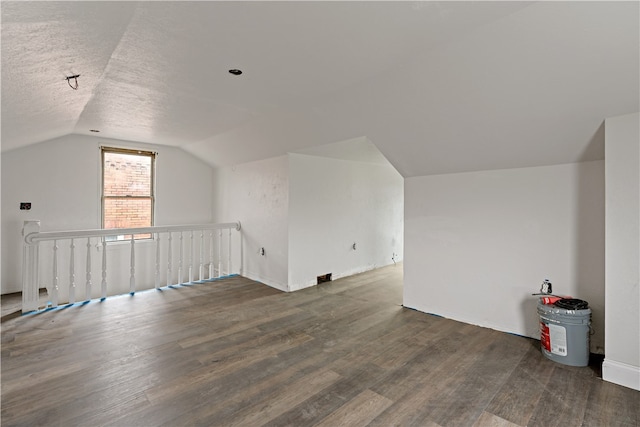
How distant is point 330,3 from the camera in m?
1.64

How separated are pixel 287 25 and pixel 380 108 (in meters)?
1.34

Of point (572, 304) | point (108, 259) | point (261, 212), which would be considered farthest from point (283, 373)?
point (108, 259)

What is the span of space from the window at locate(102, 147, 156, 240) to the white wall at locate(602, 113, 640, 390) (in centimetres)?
610

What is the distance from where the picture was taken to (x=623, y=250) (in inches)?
87.0

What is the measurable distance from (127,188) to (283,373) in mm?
4568

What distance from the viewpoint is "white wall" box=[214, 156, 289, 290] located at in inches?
183

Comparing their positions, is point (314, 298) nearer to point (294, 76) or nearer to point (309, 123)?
point (309, 123)

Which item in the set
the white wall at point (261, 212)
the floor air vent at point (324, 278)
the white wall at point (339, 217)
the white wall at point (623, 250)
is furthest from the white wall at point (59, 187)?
the white wall at point (623, 250)

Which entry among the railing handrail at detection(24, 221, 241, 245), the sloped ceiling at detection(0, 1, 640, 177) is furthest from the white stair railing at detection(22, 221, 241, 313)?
the sloped ceiling at detection(0, 1, 640, 177)

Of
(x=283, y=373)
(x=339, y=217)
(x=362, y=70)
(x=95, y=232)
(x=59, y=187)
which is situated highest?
(x=362, y=70)

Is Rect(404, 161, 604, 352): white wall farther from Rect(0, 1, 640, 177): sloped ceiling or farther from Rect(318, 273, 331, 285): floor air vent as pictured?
Rect(318, 273, 331, 285): floor air vent

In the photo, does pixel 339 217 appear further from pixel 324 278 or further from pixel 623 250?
pixel 623 250

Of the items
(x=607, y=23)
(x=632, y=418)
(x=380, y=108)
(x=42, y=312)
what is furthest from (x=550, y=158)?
(x=42, y=312)

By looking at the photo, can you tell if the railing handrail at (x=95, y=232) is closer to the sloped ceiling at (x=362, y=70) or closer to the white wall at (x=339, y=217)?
the sloped ceiling at (x=362, y=70)
